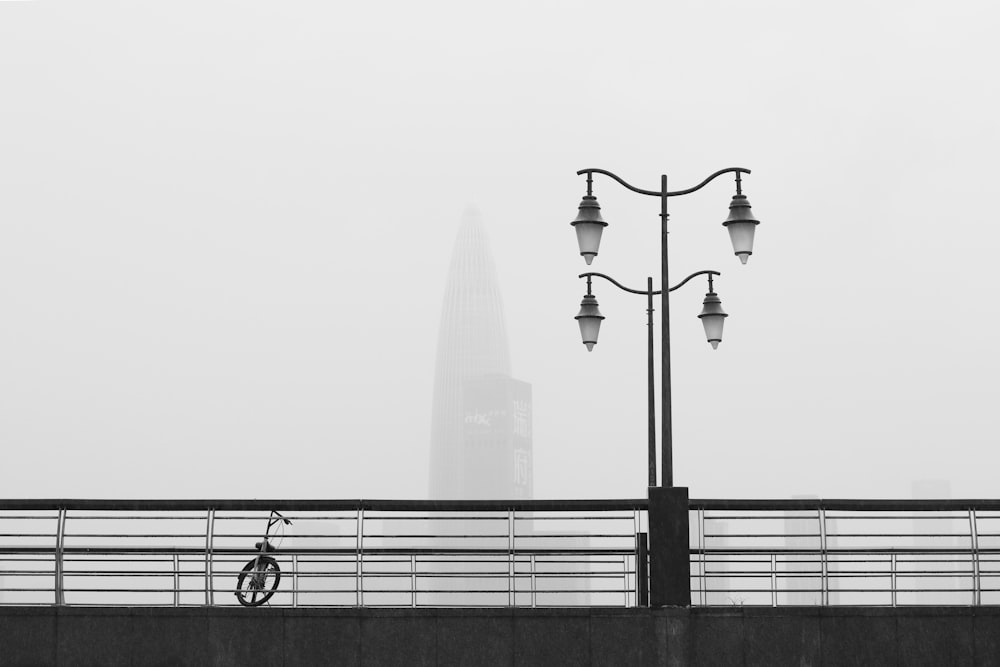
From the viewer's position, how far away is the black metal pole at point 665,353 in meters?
17.1

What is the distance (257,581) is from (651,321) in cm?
1141

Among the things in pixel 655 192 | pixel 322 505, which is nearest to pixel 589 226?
pixel 655 192

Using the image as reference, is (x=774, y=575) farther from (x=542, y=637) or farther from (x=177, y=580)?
(x=177, y=580)

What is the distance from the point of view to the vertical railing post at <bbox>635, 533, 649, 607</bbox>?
14.7m

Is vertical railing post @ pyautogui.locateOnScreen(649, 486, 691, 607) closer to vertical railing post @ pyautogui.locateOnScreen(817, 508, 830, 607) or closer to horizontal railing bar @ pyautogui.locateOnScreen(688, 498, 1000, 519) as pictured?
horizontal railing bar @ pyautogui.locateOnScreen(688, 498, 1000, 519)

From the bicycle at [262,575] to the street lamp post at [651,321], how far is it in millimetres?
7998

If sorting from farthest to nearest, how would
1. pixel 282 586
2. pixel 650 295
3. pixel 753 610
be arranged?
1. pixel 650 295
2. pixel 282 586
3. pixel 753 610

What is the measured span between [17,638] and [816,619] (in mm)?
9470

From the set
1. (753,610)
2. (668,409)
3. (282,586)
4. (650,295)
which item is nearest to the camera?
(753,610)

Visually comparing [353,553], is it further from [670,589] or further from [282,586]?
[670,589]

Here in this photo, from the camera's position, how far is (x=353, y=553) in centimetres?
1456

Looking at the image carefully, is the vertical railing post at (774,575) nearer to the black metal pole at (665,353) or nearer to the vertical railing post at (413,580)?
the black metal pole at (665,353)

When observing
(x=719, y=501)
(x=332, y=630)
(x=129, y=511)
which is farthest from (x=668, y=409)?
(x=129, y=511)

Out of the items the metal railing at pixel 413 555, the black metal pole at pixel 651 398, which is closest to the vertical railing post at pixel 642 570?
the metal railing at pixel 413 555
